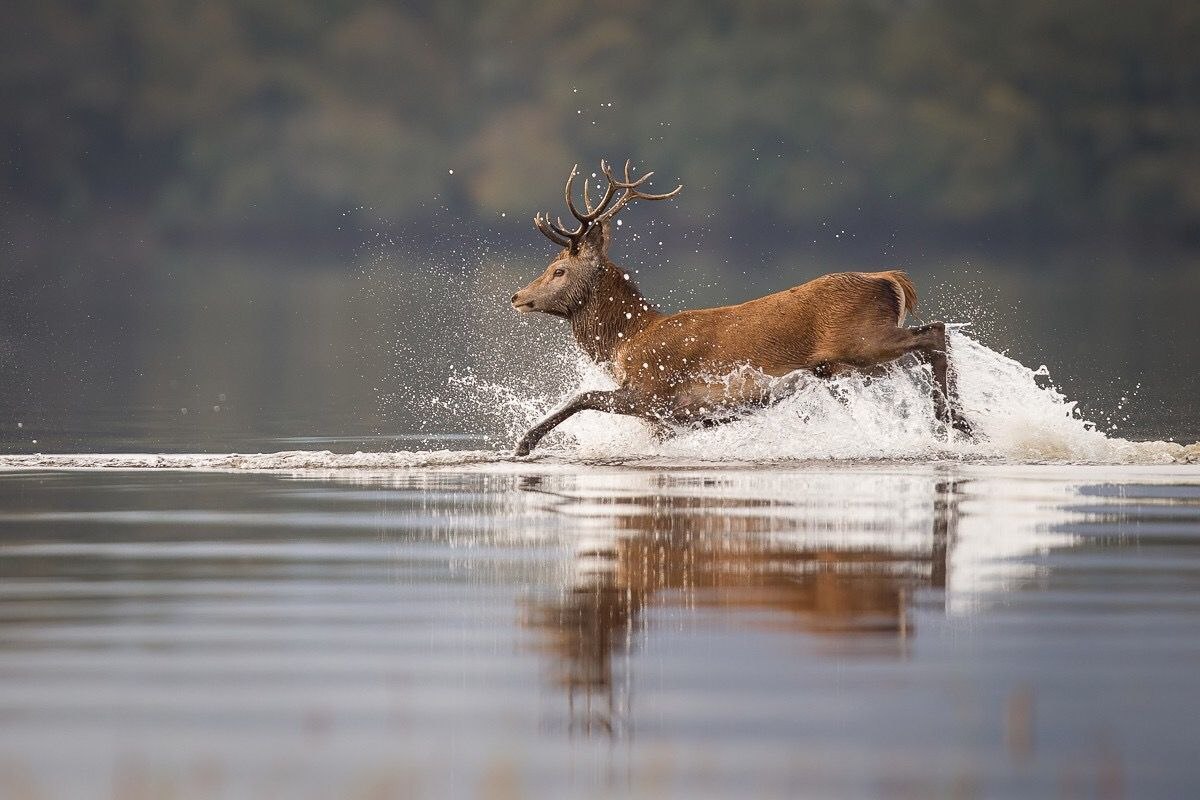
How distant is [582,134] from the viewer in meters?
101

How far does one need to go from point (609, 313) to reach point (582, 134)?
280ft

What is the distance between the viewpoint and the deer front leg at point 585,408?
49.3 ft

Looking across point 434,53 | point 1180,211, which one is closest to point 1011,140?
point 1180,211

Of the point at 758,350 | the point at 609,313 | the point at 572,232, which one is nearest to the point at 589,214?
the point at 572,232

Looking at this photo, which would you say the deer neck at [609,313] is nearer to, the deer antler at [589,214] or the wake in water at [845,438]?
the wake in water at [845,438]

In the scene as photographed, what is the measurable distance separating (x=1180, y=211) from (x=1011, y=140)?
318 inches

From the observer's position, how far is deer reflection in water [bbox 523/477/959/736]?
22.3 ft

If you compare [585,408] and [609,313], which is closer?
[585,408]

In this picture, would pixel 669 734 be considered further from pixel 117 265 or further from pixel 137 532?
pixel 117 265

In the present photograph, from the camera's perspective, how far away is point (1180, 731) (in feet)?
19.2

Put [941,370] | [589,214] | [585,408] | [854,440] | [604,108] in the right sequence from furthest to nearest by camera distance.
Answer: [604,108] < [589,214] < [585,408] < [941,370] < [854,440]

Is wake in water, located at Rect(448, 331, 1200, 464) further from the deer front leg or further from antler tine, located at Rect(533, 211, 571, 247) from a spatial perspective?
antler tine, located at Rect(533, 211, 571, 247)

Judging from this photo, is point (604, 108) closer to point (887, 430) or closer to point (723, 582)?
point (887, 430)

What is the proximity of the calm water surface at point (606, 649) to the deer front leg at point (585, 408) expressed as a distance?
3.52 m
